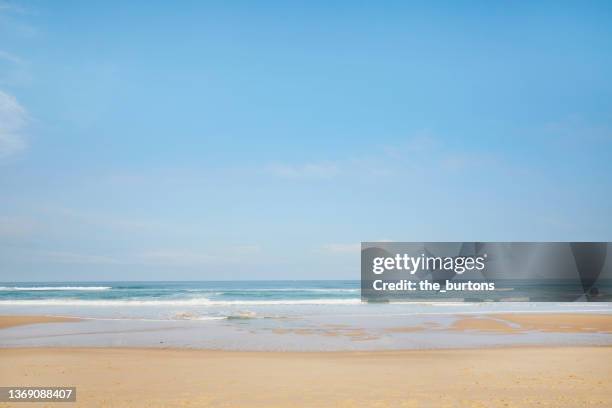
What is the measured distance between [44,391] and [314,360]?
6.32 metres

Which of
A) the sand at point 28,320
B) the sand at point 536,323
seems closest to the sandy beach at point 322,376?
the sand at point 536,323

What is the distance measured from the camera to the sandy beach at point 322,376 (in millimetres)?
8695

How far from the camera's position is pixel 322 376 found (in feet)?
35.2

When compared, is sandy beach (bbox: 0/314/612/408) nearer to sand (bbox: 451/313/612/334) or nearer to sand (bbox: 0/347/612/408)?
sand (bbox: 0/347/612/408)

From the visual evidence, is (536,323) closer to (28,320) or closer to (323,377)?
(323,377)

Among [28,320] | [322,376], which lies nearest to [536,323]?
[322,376]

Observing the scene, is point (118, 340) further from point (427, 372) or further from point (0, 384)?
point (427, 372)

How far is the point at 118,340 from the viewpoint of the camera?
55.6 ft

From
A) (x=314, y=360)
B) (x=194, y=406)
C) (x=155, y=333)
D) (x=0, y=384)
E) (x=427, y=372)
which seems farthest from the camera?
(x=155, y=333)

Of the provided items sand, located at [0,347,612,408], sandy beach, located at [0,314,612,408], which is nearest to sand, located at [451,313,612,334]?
sandy beach, located at [0,314,612,408]

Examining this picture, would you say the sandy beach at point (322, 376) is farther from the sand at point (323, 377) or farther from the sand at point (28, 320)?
the sand at point (28, 320)

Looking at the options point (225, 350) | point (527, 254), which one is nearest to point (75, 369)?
point (225, 350)

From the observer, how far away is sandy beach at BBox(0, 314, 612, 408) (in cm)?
870

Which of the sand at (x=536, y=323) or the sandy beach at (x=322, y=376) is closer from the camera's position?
the sandy beach at (x=322, y=376)
